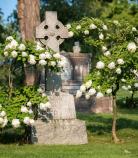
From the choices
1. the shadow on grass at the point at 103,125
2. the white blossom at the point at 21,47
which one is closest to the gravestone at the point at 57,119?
the white blossom at the point at 21,47

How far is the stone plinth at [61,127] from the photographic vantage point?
12.0 metres

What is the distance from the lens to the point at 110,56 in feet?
40.0

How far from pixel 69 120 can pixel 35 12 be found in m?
3.02

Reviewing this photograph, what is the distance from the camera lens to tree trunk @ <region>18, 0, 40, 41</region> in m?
13.8

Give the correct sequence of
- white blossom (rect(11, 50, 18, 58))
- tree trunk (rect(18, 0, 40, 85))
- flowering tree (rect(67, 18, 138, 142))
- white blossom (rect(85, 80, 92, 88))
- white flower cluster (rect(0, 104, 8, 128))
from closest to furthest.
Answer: white flower cluster (rect(0, 104, 8, 128)), white blossom (rect(11, 50, 18, 58)), flowering tree (rect(67, 18, 138, 142)), white blossom (rect(85, 80, 92, 88)), tree trunk (rect(18, 0, 40, 85))

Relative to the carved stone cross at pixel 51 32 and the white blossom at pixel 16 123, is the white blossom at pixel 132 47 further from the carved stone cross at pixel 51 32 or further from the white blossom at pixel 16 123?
the white blossom at pixel 16 123

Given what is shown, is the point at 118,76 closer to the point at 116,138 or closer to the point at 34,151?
the point at 116,138

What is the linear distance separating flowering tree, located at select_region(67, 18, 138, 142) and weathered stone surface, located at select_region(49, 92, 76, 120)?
270 millimetres

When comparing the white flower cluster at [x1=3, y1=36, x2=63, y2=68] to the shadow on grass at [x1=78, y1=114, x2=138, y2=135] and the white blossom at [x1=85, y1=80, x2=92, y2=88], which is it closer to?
the white blossom at [x1=85, y1=80, x2=92, y2=88]

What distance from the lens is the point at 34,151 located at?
10.8 m

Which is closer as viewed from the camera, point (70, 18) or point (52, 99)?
point (52, 99)

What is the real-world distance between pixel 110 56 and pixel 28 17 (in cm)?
261

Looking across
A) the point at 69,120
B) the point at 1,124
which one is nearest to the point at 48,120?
the point at 69,120

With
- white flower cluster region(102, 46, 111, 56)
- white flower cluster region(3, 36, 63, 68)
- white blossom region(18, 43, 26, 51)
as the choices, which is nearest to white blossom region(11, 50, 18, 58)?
white flower cluster region(3, 36, 63, 68)
